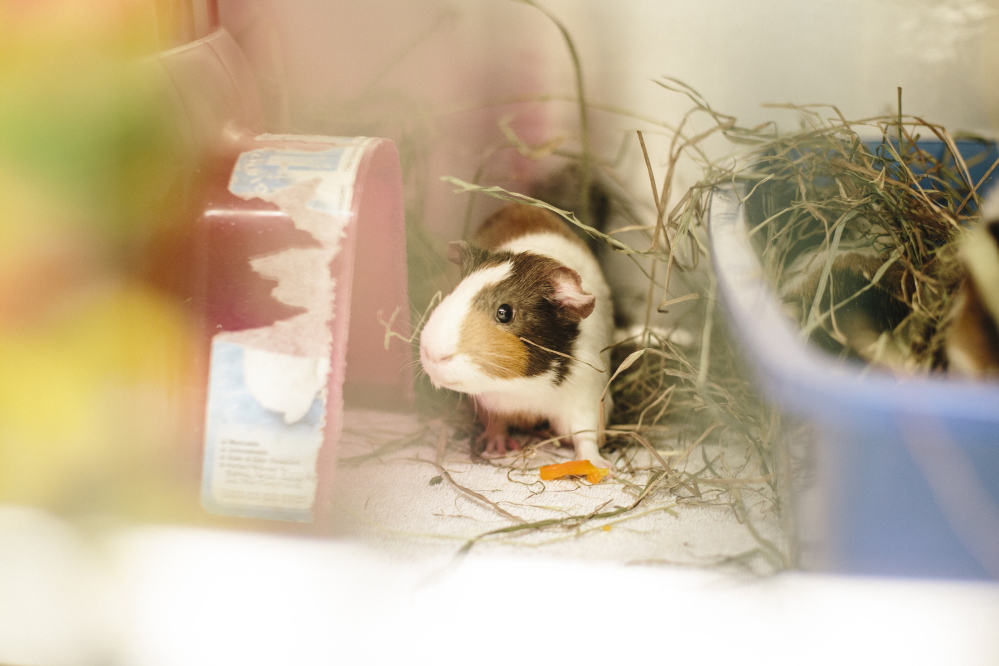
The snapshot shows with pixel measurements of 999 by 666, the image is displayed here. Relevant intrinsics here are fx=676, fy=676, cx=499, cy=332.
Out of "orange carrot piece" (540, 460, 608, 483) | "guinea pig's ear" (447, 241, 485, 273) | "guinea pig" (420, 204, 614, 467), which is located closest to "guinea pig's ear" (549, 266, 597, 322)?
"guinea pig" (420, 204, 614, 467)

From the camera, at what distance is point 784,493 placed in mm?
865

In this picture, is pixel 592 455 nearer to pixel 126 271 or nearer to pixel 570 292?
pixel 570 292

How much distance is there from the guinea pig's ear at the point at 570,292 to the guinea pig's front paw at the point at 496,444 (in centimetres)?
31

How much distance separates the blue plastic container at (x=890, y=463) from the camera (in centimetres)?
64

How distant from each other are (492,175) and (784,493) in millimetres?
845

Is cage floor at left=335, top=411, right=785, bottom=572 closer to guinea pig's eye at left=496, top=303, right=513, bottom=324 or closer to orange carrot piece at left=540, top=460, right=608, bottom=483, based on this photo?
orange carrot piece at left=540, top=460, right=608, bottom=483

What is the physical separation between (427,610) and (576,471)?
0.40 meters

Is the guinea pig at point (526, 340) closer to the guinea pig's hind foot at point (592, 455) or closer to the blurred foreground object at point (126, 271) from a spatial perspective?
the guinea pig's hind foot at point (592, 455)

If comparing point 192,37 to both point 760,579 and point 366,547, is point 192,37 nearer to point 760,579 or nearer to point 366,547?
point 366,547

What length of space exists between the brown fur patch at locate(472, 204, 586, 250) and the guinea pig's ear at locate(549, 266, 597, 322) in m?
0.28

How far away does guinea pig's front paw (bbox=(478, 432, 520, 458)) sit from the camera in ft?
4.01

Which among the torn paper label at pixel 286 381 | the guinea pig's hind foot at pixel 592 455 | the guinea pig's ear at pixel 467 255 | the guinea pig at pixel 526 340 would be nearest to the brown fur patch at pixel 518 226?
the guinea pig at pixel 526 340

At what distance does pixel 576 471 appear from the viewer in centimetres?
110

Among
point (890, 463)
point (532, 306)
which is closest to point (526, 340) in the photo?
point (532, 306)
